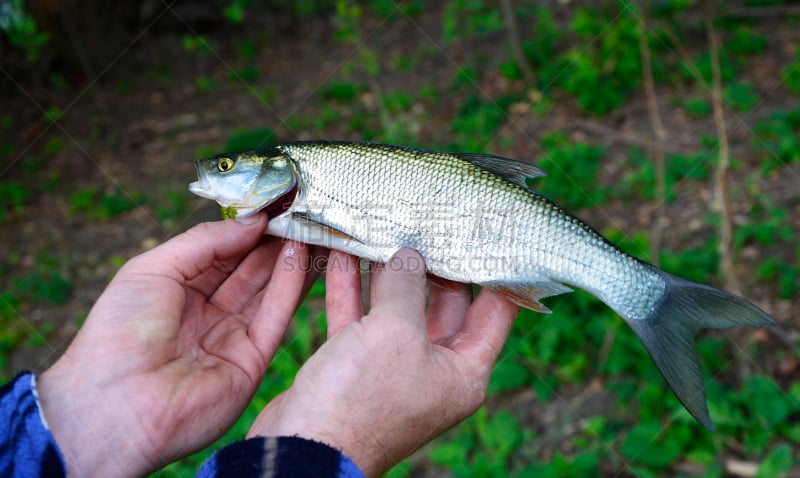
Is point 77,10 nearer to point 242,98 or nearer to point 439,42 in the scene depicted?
point 242,98

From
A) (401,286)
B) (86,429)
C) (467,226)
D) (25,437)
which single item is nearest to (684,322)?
(467,226)

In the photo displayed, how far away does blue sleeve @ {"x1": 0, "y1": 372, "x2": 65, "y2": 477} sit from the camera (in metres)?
2.11

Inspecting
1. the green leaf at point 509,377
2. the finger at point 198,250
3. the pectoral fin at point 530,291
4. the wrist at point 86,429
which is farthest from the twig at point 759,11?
the wrist at point 86,429

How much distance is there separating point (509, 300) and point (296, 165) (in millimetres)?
1196

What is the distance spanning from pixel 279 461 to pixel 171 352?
1.02 m

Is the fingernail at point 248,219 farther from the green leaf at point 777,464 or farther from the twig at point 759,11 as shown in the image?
the twig at point 759,11

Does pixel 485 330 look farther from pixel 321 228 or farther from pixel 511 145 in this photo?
pixel 511 145

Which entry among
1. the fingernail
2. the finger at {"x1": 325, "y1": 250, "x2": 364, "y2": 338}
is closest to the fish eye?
the fingernail

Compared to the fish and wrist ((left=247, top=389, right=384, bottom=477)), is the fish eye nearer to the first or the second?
the fish

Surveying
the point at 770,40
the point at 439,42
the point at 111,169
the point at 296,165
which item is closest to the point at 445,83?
the point at 439,42

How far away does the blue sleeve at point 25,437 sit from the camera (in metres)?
2.11

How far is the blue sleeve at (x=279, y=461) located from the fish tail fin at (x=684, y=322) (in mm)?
1334

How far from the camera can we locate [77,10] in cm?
987

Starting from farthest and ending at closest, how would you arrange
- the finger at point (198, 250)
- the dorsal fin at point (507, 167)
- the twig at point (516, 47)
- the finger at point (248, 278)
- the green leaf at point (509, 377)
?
1. the twig at point (516, 47)
2. the green leaf at point (509, 377)
3. the finger at point (248, 278)
4. the dorsal fin at point (507, 167)
5. the finger at point (198, 250)
